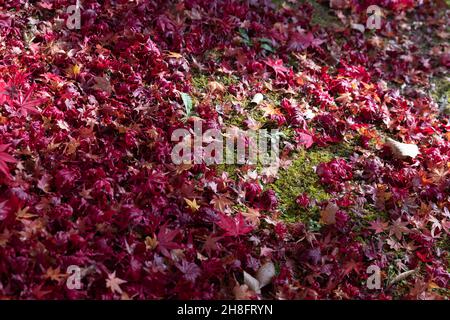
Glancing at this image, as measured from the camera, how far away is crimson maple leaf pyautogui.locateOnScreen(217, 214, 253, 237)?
337 cm

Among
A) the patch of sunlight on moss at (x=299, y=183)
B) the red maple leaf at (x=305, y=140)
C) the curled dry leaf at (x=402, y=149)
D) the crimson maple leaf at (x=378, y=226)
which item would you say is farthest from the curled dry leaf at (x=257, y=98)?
the crimson maple leaf at (x=378, y=226)

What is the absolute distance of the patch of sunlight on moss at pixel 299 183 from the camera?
3746 mm

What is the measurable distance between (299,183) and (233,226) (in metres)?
0.82

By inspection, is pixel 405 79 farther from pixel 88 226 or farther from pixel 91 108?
pixel 88 226

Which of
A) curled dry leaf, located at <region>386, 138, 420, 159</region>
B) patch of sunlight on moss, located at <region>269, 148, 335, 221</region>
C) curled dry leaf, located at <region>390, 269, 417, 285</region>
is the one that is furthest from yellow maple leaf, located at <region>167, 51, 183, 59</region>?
curled dry leaf, located at <region>390, 269, 417, 285</region>

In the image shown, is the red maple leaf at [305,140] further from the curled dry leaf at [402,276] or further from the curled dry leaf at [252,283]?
the curled dry leaf at [252,283]

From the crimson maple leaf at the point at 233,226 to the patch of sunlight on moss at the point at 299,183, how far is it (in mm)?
413

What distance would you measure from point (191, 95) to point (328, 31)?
6.53 ft

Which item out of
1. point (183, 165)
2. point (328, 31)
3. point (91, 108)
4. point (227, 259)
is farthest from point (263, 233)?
point (328, 31)

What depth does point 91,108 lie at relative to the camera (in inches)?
149

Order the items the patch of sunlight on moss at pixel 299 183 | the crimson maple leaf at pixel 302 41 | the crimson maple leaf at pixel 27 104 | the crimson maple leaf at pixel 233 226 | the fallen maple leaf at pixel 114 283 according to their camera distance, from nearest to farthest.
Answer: the fallen maple leaf at pixel 114 283 → the crimson maple leaf at pixel 233 226 → the crimson maple leaf at pixel 27 104 → the patch of sunlight on moss at pixel 299 183 → the crimson maple leaf at pixel 302 41

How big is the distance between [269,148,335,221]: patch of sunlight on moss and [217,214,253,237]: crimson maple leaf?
41 centimetres

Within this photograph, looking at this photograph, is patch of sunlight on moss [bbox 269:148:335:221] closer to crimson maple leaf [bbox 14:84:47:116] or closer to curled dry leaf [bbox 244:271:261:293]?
curled dry leaf [bbox 244:271:261:293]
